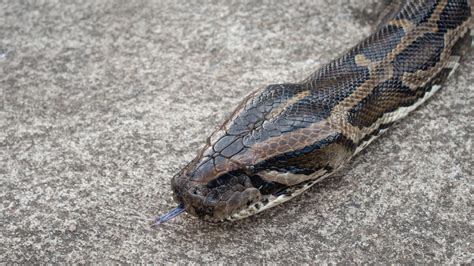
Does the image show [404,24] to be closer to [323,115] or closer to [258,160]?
[323,115]

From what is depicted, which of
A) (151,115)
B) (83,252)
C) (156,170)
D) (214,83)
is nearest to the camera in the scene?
(83,252)

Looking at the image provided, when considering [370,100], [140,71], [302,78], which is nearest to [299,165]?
[370,100]

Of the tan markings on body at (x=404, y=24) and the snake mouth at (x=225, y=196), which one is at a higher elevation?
the tan markings on body at (x=404, y=24)

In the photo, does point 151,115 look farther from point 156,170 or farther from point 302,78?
point 302,78

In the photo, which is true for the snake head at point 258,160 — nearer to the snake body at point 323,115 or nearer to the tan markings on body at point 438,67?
the snake body at point 323,115

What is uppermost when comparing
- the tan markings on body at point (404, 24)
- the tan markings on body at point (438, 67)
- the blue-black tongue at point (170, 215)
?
the tan markings on body at point (404, 24)

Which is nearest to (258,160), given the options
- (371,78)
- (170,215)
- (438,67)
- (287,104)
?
(287,104)

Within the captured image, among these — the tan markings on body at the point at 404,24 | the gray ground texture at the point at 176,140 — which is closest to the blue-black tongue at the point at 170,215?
the gray ground texture at the point at 176,140
